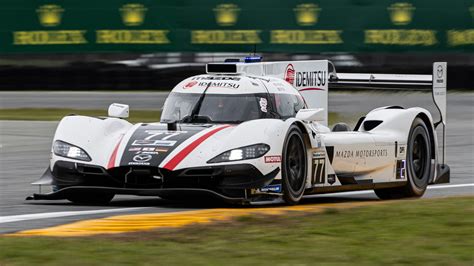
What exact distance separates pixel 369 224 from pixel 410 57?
17881 millimetres

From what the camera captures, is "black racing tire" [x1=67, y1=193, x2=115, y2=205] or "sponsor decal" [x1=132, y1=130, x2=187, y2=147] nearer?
"sponsor decal" [x1=132, y1=130, x2=187, y2=147]

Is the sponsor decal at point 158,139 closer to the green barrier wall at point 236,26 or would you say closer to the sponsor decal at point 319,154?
the sponsor decal at point 319,154

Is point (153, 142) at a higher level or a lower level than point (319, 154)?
higher

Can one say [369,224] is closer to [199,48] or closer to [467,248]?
[467,248]

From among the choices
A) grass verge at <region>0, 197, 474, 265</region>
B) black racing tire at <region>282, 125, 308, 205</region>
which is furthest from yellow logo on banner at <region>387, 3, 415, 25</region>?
grass verge at <region>0, 197, 474, 265</region>

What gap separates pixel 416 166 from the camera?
509 inches

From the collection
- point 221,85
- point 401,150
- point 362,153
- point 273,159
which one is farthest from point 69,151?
point 401,150

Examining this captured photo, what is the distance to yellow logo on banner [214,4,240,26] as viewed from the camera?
88.0 ft

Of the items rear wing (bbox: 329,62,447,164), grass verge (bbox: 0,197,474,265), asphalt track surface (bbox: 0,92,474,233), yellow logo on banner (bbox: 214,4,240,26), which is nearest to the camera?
grass verge (bbox: 0,197,474,265)

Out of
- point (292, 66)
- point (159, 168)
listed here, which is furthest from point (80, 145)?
point (292, 66)

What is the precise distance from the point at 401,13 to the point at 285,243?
18996mm

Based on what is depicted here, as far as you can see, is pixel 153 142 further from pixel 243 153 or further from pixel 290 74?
pixel 290 74

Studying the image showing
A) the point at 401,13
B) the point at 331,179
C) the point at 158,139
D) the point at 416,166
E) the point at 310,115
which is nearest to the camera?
the point at 158,139

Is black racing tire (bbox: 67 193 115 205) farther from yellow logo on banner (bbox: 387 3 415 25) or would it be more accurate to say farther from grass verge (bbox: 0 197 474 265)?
yellow logo on banner (bbox: 387 3 415 25)
